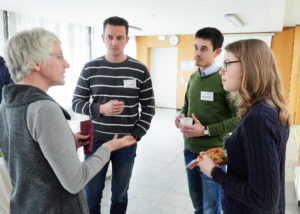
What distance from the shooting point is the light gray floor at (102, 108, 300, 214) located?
2.65 meters

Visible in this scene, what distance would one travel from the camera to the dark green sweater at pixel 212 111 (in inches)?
68.4

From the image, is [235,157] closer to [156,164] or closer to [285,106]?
[285,106]

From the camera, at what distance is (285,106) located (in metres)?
0.98

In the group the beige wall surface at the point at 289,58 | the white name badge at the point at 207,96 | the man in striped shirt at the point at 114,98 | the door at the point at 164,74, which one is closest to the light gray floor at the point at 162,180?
the man in striped shirt at the point at 114,98

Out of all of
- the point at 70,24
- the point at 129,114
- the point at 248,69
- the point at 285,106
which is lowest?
the point at 129,114

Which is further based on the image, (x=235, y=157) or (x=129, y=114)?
(x=129, y=114)

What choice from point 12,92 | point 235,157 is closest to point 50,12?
point 12,92

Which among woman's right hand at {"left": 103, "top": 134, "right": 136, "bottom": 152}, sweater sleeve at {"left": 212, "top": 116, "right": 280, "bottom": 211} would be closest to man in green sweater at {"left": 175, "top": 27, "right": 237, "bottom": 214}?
woman's right hand at {"left": 103, "top": 134, "right": 136, "bottom": 152}

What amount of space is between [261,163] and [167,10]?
16.0 ft

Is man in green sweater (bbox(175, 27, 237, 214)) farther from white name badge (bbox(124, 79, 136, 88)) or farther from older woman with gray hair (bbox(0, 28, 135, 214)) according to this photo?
older woman with gray hair (bbox(0, 28, 135, 214))

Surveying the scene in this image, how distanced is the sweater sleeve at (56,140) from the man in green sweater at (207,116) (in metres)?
0.99

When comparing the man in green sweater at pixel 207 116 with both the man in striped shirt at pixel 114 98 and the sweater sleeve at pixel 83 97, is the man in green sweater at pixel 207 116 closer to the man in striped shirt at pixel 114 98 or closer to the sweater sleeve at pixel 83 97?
the man in striped shirt at pixel 114 98

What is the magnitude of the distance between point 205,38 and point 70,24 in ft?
18.8

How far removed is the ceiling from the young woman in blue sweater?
3784 mm
